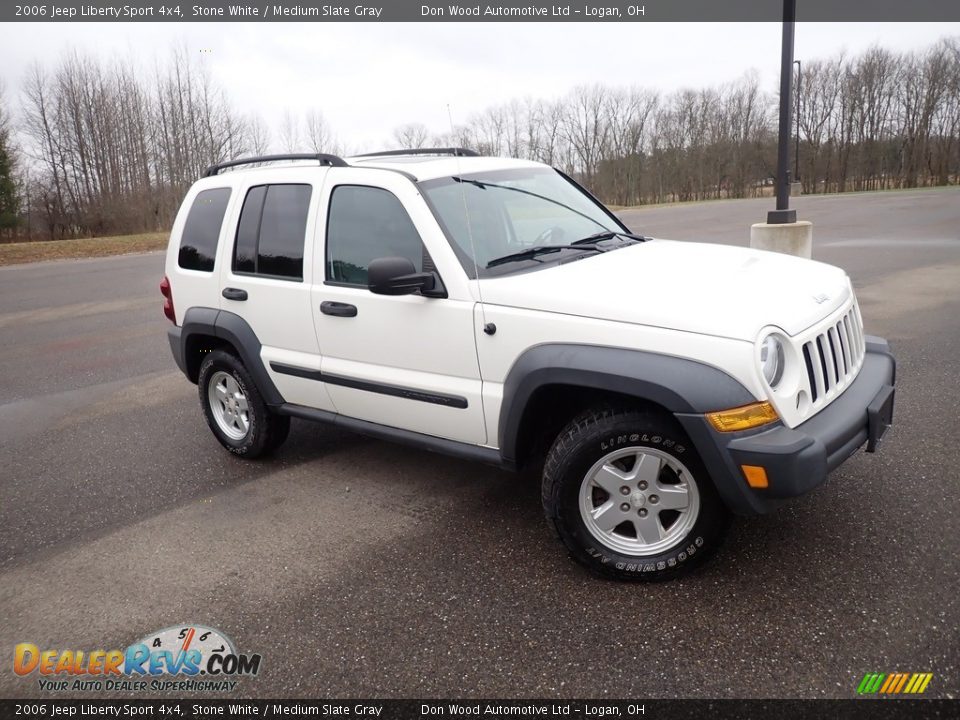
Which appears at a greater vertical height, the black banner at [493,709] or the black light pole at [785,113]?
the black light pole at [785,113]

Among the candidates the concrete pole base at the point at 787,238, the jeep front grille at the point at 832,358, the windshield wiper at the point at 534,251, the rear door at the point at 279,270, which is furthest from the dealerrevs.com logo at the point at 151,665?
the concrete pole base at the point at 787,238

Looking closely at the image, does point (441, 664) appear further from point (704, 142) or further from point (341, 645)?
point (704, 142)

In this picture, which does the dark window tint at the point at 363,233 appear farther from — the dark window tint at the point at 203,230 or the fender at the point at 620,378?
the dark window tint at the point at 203,230

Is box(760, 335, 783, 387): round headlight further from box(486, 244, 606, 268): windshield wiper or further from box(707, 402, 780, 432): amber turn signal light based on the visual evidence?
box(486, 244, 606, 268): windshield wiper

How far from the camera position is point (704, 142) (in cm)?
6844

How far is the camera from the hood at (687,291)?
309 centimetres

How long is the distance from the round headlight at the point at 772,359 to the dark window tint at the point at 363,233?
1754 mm

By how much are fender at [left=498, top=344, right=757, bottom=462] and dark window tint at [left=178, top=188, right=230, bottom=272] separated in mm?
2652

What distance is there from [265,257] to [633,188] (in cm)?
6481

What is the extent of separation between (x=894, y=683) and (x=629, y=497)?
119 cm

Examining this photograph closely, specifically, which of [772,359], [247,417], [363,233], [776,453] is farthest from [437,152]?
[776,453]

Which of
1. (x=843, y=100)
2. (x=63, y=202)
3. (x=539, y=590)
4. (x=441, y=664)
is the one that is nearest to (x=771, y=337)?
(x=539, y=590)

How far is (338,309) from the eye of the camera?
4168mm

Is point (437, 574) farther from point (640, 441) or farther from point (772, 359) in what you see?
point (772, 359)
